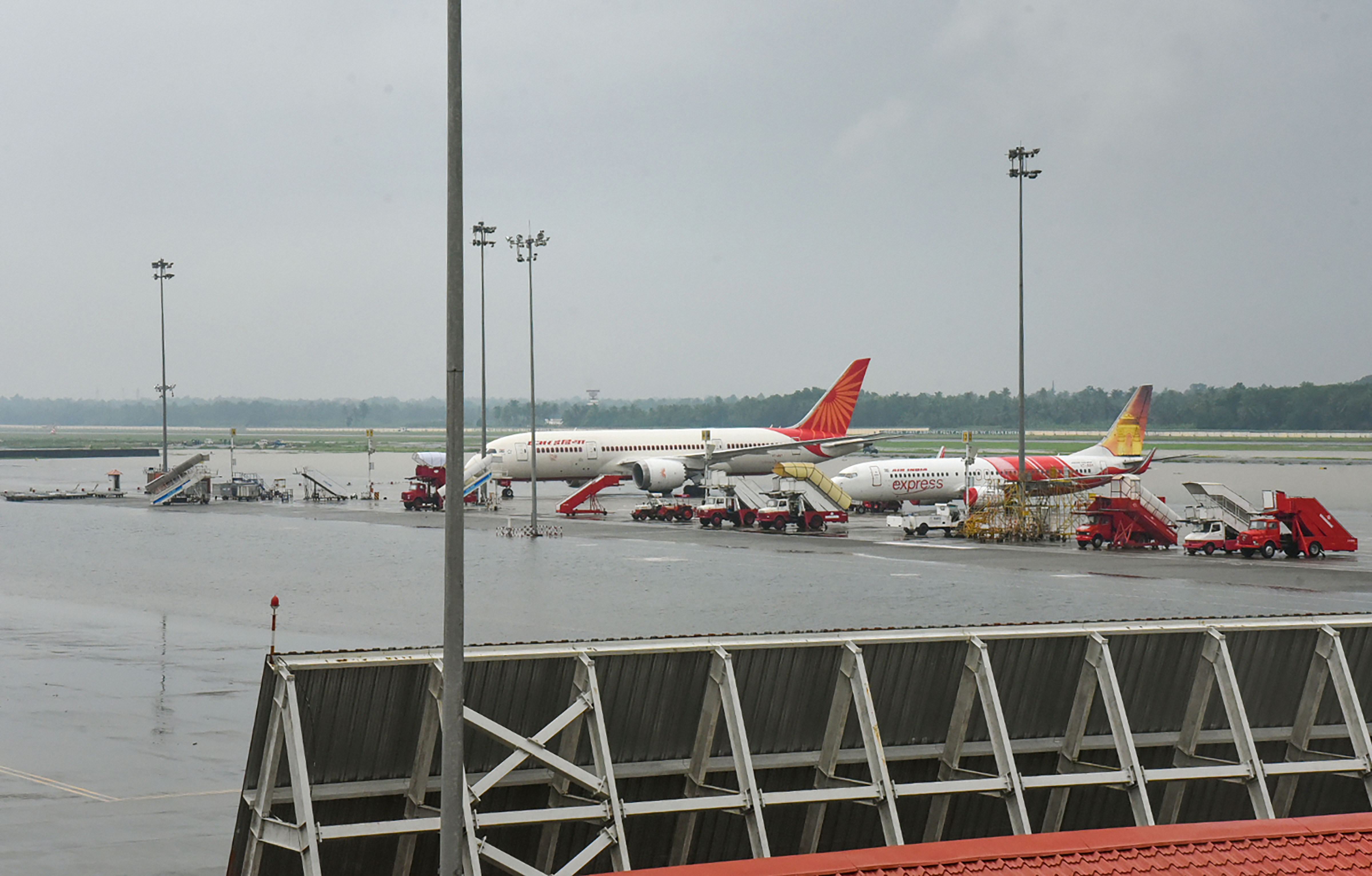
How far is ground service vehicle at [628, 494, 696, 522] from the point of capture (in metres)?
74.2

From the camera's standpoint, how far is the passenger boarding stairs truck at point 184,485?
8862 centimetres

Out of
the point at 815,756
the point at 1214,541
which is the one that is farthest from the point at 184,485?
the point at 815,756

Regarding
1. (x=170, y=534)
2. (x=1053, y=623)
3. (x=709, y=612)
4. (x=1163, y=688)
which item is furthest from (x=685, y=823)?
(x=170, y=534)

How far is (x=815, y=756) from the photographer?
15.9m

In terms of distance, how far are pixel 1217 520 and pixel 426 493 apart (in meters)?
47.2

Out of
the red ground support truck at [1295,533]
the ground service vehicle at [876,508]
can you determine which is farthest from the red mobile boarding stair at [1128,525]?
the ground service vehicle at [876,508]

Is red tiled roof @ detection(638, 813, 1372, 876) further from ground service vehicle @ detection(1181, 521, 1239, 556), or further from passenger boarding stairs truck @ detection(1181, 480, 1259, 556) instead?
ground service vehicle @ detection(1181, 521, 1239, 556)

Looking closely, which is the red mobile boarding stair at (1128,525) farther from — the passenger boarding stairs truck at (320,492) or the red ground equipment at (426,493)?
the passenger boarding stairs truck at (320,492)

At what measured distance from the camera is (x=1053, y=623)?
16.7 metres

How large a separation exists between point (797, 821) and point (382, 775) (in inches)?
198

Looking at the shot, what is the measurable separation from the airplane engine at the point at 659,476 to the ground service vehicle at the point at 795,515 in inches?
604

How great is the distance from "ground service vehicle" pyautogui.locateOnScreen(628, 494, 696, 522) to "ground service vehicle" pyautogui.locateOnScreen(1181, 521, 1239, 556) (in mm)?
28047

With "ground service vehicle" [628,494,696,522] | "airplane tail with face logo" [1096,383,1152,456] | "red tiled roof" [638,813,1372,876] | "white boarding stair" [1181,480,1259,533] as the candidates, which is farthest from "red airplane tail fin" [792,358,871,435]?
"red tiled roof" [638,813,1372,876]

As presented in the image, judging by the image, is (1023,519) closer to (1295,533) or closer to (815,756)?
(1295,533)
